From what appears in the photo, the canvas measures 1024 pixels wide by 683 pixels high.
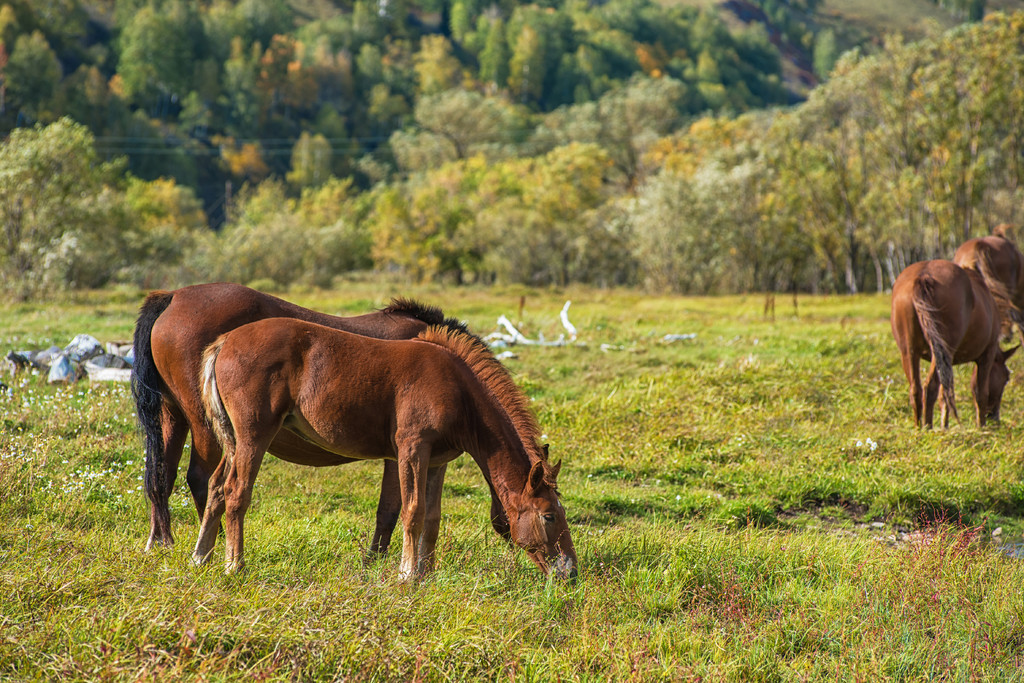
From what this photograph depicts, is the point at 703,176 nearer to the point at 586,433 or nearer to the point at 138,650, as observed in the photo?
the point at 586,433

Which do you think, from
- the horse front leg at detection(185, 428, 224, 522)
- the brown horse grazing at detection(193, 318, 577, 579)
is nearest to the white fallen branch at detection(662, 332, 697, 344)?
the brown horse grazing at detection(193, 318, 577, 579)

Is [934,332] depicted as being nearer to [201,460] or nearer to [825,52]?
[201,460]

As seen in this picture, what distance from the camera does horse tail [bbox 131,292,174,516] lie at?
19.3 ft

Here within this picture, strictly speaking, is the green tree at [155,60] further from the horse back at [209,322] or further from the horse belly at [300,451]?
the horse belly at [300,451]

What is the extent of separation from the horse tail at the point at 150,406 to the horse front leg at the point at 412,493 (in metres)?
2.02

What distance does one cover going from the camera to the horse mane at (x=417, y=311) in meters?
6.40

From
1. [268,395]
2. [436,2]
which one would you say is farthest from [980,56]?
[436,2]

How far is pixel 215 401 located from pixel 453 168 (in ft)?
204

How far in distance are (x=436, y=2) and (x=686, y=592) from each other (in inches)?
7188

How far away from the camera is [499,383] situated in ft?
17.2

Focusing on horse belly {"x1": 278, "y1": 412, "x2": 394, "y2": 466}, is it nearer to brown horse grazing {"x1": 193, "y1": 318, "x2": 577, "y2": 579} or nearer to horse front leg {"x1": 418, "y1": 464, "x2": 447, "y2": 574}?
brown horse grazing {"x1": 193, "y1": 318, "x2": 577, "y2": 579}

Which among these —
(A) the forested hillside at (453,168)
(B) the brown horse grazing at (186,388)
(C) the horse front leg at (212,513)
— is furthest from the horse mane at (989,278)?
(A) the forested hillside at (453,168)

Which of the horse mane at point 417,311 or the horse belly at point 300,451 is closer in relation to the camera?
the horse belly at point 300,451

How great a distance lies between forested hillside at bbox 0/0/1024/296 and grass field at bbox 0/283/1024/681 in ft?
71.9
